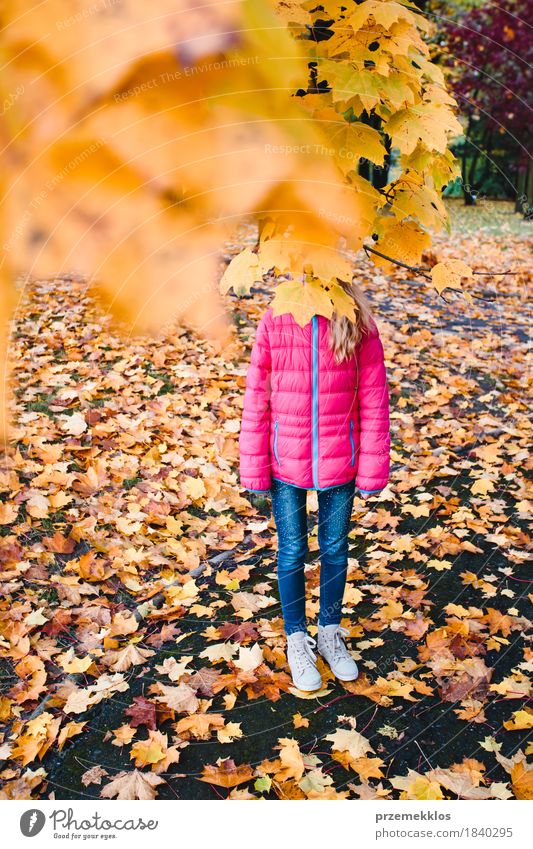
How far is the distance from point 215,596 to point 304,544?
0.82 metres

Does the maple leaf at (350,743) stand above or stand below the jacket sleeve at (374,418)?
below

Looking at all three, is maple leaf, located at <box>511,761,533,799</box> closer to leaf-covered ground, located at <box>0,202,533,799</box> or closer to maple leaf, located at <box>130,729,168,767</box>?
leaf-covered ground, located at <box>0,202,533,799</box>

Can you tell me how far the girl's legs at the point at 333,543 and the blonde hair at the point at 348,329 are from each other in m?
0.51

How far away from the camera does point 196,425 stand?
14.5 feet

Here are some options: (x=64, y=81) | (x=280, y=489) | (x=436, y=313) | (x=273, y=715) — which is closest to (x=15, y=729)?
(x=273, y=715)

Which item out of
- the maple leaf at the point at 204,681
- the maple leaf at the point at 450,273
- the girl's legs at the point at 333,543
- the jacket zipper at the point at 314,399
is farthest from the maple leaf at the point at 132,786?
the maple leaf at the point at 450,273

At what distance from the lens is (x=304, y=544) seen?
249 cm

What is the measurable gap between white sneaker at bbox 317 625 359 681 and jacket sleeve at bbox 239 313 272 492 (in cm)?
72

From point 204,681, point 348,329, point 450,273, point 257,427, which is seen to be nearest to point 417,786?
point 204,681

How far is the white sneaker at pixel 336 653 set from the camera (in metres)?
2.59

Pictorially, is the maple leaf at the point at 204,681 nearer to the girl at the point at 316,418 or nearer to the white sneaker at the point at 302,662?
the white sneaker at the point at 302,662

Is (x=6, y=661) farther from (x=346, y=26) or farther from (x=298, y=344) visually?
(x=346, y=26)

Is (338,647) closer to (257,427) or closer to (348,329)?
(257,427)

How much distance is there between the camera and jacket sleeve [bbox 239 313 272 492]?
2.30 meters
